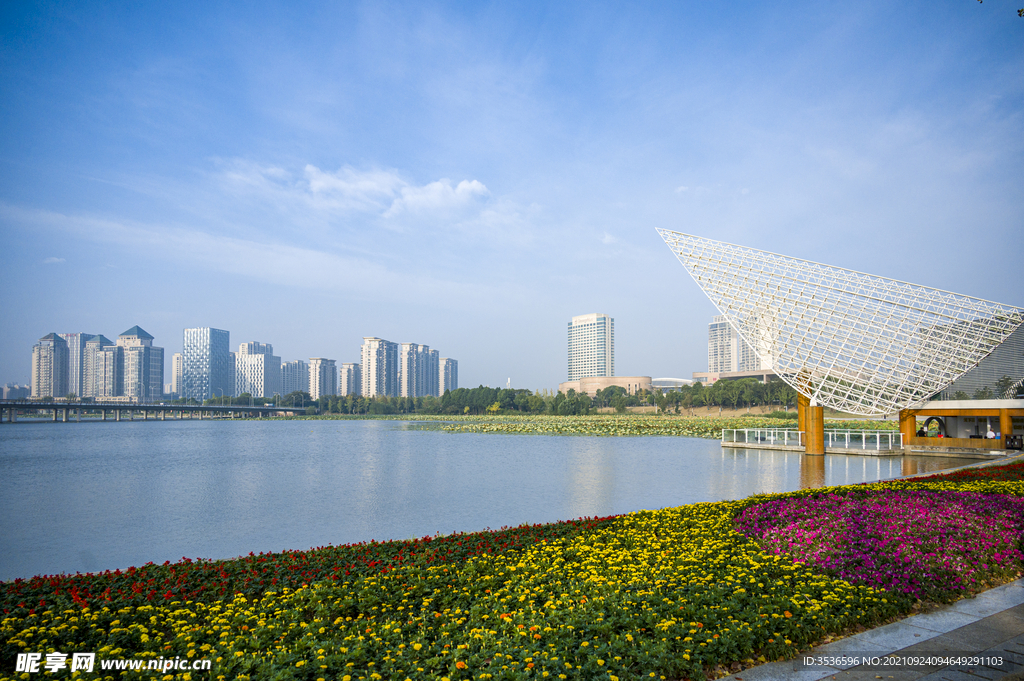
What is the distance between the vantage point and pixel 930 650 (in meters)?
4.76

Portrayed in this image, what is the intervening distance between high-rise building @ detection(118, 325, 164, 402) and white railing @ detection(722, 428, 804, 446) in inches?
7376

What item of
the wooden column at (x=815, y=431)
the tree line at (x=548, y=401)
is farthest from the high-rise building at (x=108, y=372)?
the wooden column at (x=815, y=431)

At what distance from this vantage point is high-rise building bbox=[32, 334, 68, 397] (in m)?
144

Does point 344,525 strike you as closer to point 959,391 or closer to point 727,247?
point 727,247

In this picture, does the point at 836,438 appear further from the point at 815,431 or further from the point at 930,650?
the point at 930,650

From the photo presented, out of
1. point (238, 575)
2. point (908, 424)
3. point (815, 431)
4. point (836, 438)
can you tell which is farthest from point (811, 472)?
point (238, 575)

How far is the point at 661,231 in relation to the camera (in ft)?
92.5

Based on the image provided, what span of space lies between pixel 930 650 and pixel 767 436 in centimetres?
2985

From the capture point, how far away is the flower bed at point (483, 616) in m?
4.39

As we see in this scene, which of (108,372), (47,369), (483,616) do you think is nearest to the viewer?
(483,616)

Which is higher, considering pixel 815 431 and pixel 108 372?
pixel 108 372

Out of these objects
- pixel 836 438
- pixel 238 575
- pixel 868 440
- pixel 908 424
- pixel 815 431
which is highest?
pixel 238 575

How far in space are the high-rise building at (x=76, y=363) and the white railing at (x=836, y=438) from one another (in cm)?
17926

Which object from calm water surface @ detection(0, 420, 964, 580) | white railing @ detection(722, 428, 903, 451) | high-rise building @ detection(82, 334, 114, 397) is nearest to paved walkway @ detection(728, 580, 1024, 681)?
calm water surface @ detection(0, 420, 964, 580)
